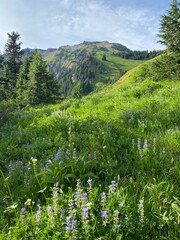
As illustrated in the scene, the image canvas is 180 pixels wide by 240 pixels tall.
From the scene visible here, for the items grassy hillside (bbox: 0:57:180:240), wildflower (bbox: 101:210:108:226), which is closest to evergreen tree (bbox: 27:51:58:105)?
grassy hillside (bbox: 0:57:180:240)

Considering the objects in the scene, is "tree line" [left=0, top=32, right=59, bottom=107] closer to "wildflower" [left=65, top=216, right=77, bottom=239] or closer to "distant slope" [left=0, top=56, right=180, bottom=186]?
"distant slope" [left=0, top=56, right=180, bottom=186]

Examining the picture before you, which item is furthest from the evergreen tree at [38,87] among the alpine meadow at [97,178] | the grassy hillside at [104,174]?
the grassy hillside at [104,174]

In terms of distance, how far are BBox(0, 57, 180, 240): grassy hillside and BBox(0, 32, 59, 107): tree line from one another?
19555mm

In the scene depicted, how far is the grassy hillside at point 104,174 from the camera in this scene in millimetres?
2916

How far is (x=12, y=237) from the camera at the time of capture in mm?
3051

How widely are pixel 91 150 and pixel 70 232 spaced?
125 inches

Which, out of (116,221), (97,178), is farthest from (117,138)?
(116,221)

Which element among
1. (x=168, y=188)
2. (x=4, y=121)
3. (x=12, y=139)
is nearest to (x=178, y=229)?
(x=168, y=188)

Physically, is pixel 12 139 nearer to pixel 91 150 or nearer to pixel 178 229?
pixel 91 150

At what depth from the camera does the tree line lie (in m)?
36.5

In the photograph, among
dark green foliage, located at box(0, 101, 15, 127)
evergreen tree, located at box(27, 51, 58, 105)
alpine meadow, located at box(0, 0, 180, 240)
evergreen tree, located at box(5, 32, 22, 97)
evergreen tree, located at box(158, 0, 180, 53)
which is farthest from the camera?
evergreen tree, located at box(5, 32, 22, 97)

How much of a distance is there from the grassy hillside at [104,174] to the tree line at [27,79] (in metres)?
19.6

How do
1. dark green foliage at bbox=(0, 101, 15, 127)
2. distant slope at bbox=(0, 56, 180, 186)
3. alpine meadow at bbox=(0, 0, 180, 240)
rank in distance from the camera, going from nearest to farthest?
1. alpine meadow at bbox=(0, 0, 180, 240)
2. distant slope at bbox=(0, 56, 180, 186)
3. dark green foliage at bbox=(0, 101, 15, 127)

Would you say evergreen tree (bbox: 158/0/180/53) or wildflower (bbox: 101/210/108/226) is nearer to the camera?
wildflower (bbox: 101/210/108/226)
